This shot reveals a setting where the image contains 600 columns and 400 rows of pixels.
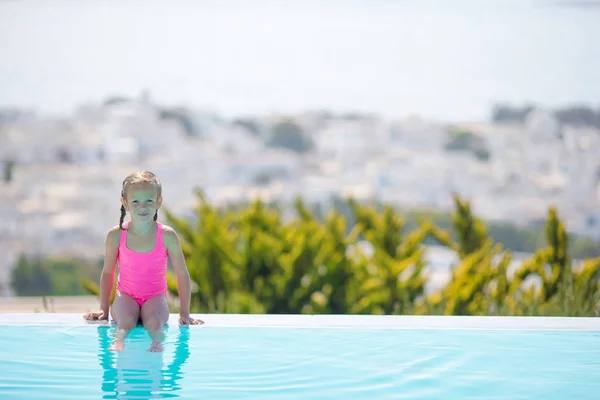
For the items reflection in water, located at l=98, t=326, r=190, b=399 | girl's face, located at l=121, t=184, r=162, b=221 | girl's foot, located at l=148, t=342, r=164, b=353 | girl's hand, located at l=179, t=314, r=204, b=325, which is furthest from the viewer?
girl's hand, located at l=179, t=314, r=204, b=325

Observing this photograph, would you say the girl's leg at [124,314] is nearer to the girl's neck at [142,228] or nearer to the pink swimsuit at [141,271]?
the pink swimsuit at [141,271]

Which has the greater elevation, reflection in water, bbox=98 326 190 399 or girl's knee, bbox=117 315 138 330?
girl's knee, bbox=117 315 138 330

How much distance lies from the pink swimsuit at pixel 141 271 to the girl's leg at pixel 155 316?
3 centimetres

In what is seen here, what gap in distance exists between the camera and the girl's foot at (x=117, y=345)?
9.63 feet

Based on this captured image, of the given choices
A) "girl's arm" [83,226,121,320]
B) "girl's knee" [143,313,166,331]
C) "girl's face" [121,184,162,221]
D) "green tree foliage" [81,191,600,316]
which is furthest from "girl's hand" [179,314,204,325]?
"green tree foliage" [81,191,600,316]

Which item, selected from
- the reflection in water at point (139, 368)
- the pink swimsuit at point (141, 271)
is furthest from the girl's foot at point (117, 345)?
the pink swimsuit at point (141, 271)

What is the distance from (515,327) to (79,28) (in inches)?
330

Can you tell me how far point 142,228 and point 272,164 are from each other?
312 inches

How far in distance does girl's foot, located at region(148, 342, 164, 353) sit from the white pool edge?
37 cm

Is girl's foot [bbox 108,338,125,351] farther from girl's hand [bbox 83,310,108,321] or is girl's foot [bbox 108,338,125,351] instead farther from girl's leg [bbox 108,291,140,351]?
girl's hand [bbox 83,310,108,321]

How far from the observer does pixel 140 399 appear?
89.7 inches

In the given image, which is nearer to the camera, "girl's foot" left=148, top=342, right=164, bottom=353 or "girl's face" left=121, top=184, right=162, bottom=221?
"girl's foot" left=148, top=342, right=164, bottom=353

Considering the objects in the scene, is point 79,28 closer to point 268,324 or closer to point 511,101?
point 511,101

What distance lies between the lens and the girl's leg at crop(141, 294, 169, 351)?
3.09 metres
